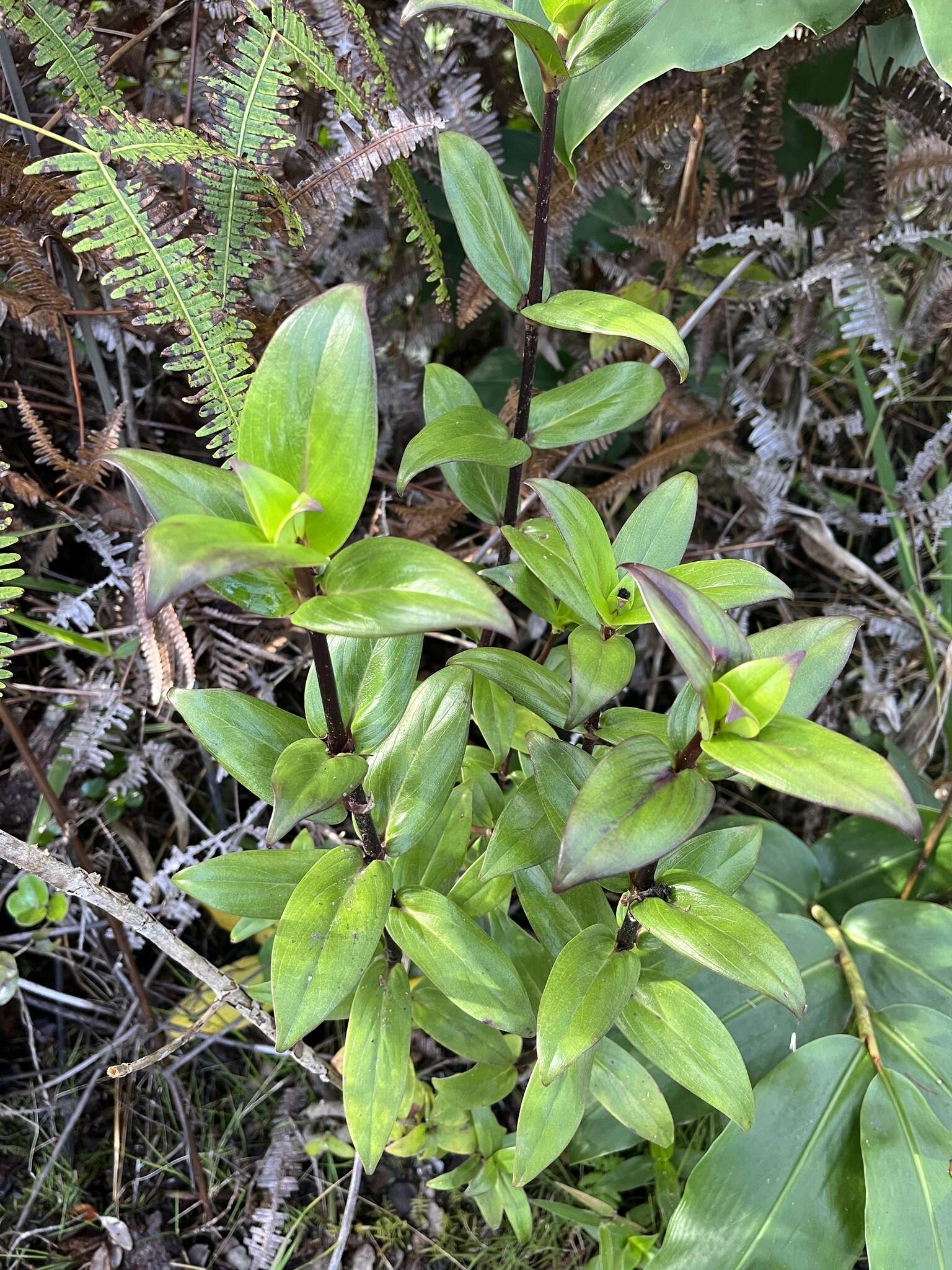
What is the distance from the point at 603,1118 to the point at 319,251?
1.17 m

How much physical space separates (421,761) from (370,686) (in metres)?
0.08

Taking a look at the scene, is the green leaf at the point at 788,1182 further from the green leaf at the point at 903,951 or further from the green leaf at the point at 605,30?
the green leaf at the point at 605,30

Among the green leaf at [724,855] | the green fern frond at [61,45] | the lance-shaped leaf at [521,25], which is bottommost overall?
the green leaf at [724,855]

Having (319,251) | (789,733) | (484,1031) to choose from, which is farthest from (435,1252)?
(319,251)

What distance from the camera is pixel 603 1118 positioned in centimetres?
Answer: 101

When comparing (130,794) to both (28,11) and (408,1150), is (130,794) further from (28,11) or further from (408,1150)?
(28,11)

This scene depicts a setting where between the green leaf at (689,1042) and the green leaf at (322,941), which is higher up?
the green leaf at (322,941)

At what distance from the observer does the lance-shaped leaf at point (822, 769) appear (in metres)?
0.47

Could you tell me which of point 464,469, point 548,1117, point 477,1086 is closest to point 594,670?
point 464,469

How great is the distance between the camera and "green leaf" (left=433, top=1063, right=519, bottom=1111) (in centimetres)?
91

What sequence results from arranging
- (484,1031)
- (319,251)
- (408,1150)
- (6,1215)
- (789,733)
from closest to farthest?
(789,733) < (484,1031) < (408,1150) < (6,1215) < (319,251)

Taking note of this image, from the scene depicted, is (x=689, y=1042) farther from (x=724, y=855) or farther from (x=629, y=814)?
(x=629, y=814)

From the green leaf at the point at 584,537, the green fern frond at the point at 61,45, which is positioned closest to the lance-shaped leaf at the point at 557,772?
the green leaf at the point at 584,537

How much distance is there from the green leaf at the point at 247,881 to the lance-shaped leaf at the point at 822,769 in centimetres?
38
